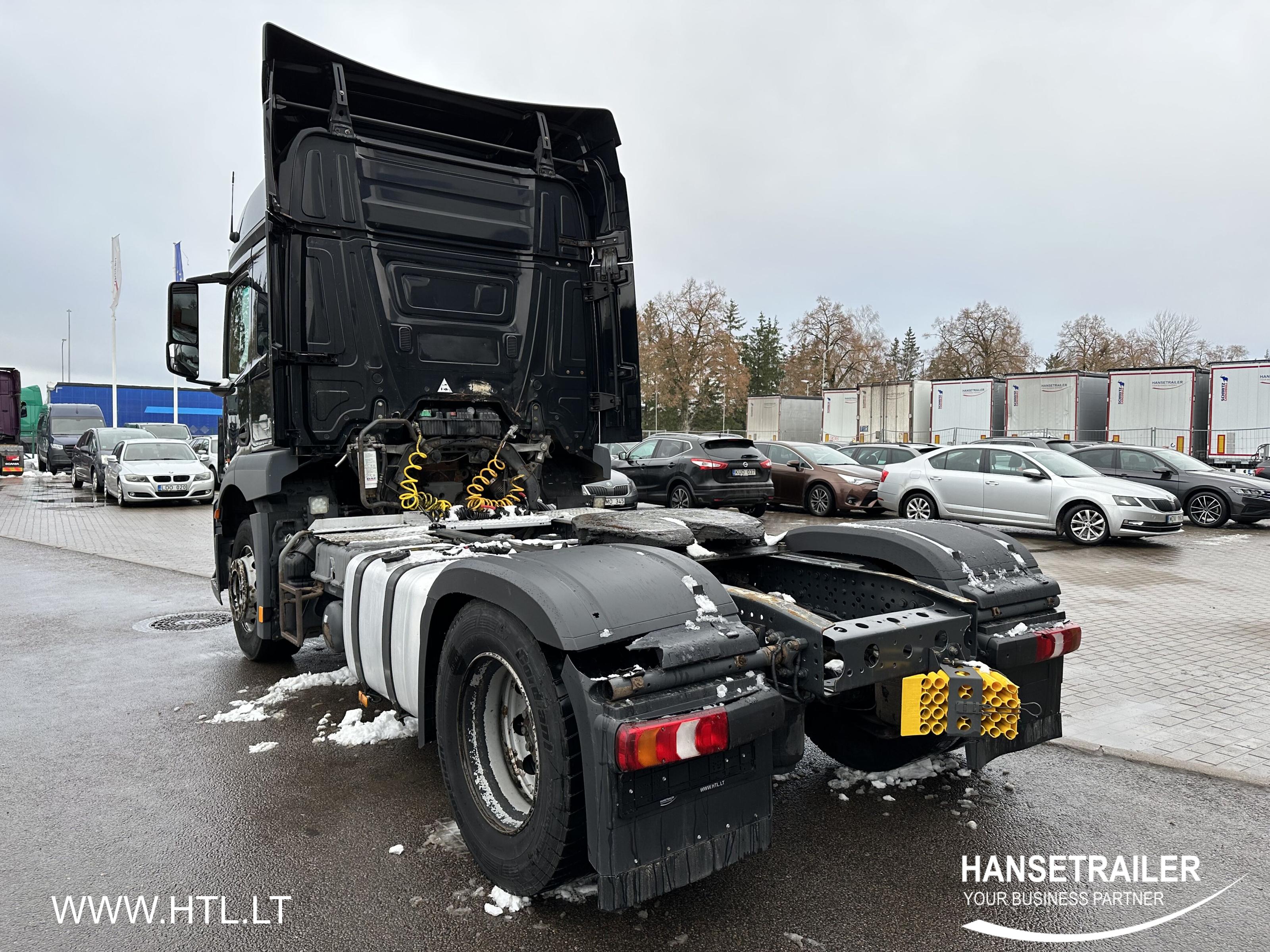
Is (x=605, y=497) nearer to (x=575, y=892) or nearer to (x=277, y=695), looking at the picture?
(x=277, y=695)

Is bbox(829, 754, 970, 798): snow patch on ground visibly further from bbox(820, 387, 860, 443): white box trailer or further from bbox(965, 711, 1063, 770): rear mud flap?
bbox(820, 387, 860, 443): white box trailer

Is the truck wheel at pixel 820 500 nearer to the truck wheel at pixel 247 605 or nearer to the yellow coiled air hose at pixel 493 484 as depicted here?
the yellow coiled air hose at pixel 493 484

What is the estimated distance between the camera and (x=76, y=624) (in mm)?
7312

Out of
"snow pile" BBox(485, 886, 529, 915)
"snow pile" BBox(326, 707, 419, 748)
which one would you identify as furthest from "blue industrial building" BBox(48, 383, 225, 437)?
"snow pile" BBox(485, 886, 529, 915)

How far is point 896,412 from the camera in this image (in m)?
35.6

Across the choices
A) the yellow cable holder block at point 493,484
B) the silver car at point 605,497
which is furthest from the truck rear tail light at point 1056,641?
the yellow cable holder block at point 493,484

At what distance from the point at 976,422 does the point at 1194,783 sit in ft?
96.0

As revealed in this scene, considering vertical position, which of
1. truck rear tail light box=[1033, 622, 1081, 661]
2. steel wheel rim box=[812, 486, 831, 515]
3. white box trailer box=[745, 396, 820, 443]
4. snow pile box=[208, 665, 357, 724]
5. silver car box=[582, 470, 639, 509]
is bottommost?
snow pile box=[208, 665, 357, 724]

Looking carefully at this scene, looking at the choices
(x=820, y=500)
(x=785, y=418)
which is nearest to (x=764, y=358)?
(x=785, y=418)

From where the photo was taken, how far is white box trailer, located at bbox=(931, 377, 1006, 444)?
101 feet

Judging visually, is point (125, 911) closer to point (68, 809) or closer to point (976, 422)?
point (68, 809)

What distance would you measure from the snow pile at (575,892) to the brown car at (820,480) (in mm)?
13469

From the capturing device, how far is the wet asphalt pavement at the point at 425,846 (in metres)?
2.71

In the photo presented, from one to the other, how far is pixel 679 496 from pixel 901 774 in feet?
40.9
